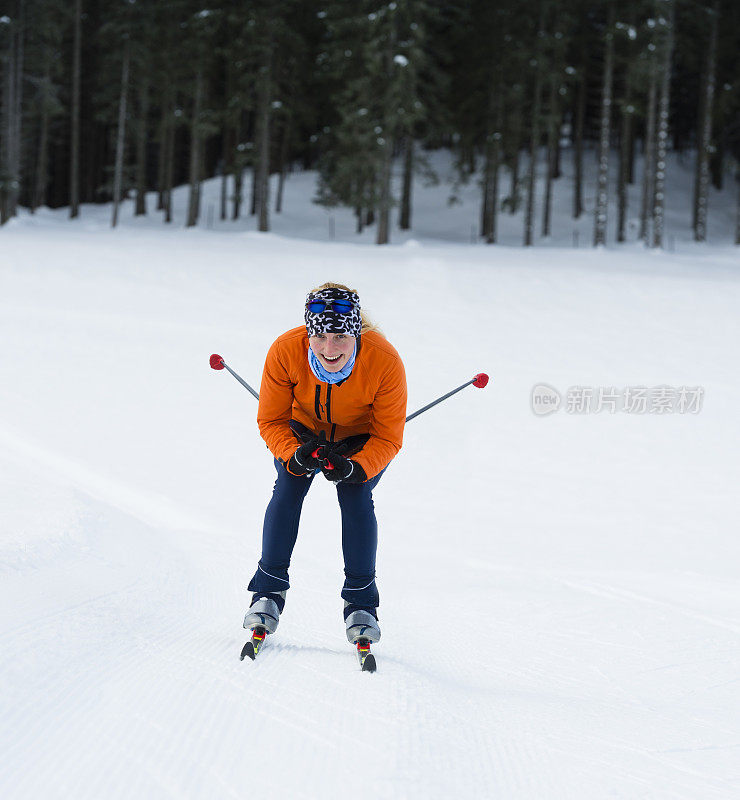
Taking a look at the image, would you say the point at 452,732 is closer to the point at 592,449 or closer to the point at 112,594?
the point at 112,594

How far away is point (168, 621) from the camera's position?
13.8ft

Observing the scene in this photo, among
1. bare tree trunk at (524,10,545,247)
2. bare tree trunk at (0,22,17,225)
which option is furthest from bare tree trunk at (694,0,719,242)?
bare tree trunk at (0,22,17,225)

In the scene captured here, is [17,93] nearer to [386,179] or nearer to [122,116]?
[122,116]

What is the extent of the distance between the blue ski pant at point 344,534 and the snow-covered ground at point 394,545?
1.19ft

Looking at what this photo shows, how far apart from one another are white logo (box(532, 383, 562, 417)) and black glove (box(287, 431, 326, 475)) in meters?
7.61

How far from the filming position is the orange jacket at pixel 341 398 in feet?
11.8

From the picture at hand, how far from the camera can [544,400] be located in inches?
430

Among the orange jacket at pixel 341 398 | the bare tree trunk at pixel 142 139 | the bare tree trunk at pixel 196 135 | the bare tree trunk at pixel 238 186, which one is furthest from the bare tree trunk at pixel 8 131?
the orange jacket at pixel 341 398

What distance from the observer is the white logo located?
35.3 feet

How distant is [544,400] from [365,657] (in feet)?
25.8

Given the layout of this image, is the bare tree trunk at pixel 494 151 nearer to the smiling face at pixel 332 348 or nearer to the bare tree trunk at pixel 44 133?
the bare tree trunk at pixel 44 133

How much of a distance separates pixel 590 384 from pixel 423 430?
301 cm

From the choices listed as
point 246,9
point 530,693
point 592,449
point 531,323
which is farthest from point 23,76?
point 530,693

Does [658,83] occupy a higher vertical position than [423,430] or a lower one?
higher
